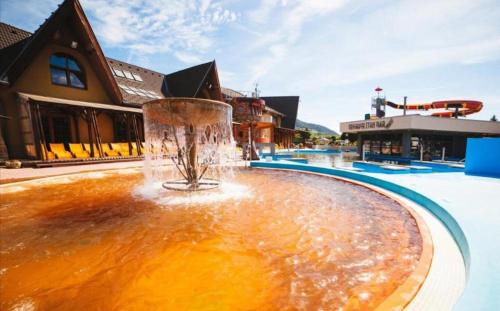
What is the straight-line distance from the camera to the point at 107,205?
224 inches

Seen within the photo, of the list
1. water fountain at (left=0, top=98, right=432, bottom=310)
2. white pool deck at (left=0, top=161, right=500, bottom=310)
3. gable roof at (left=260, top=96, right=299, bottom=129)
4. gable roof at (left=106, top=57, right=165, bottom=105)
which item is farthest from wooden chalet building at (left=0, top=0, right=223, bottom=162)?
gable roof at (left=260, top=96, right=299, bottom=129)

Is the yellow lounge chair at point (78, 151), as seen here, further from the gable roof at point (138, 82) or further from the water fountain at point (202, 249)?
the water fountain at point (202, 249)

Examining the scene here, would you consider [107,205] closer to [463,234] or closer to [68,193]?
[68,193]

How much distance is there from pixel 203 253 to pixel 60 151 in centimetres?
1419

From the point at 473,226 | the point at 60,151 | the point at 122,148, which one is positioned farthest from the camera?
the point at 122,148

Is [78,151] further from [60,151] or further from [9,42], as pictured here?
[9,42]

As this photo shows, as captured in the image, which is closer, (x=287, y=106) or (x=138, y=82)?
(x=138, y=82)

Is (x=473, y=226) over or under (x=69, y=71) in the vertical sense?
under

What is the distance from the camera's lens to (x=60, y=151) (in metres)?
13.1

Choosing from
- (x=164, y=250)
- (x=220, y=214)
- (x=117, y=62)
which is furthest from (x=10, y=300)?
(x=117, y=62)

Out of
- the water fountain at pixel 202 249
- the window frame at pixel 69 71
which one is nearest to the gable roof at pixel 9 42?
the window frame at pixel 69 71

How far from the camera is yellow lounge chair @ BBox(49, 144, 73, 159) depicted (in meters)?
12.8

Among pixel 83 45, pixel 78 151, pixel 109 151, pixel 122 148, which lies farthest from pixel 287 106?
Answer: pixel 78 151

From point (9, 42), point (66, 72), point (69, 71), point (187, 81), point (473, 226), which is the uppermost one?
point (9, 42)
